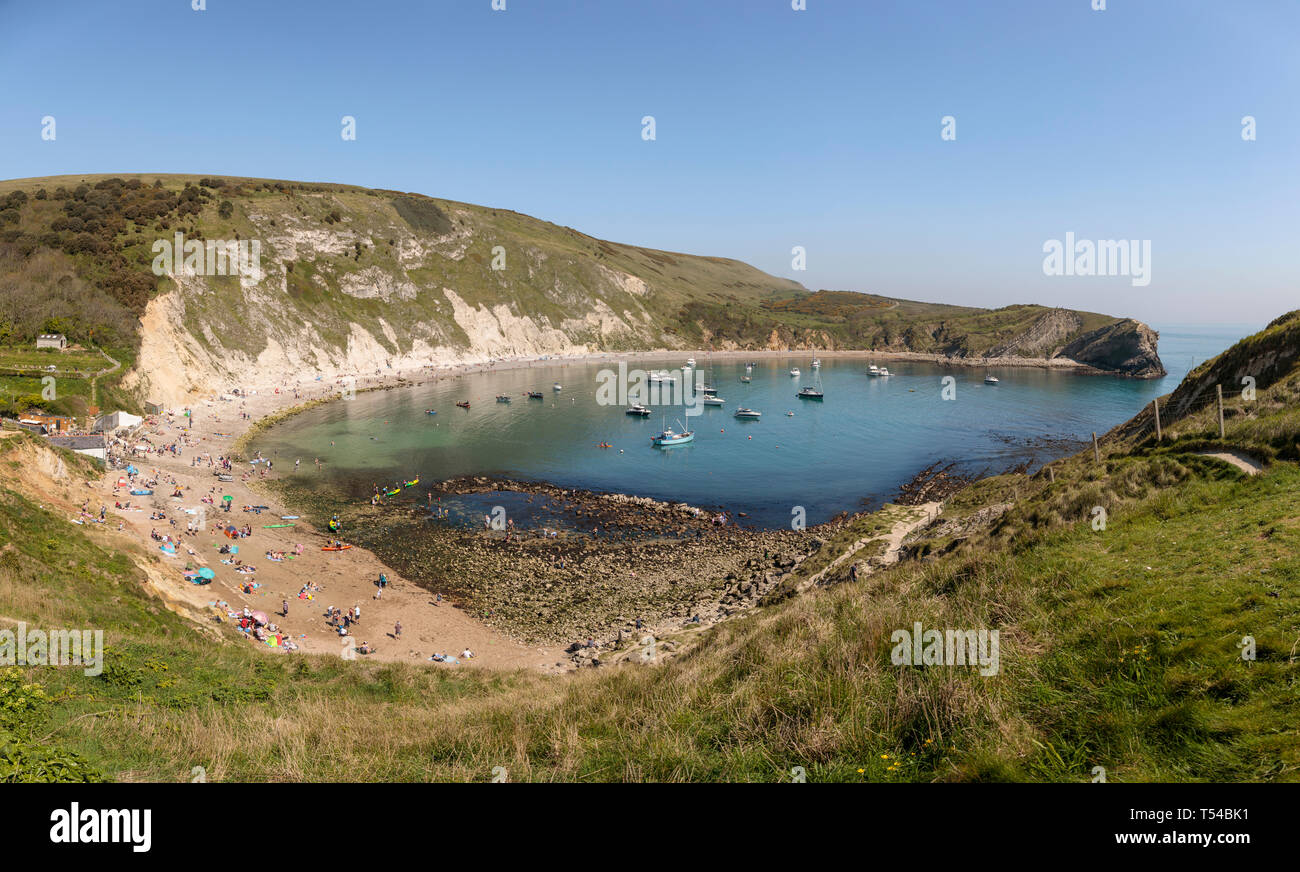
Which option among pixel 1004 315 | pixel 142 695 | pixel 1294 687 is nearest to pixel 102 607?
pixel 142 695

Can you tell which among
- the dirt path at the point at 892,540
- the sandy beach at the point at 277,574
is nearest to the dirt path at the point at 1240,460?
the dirt path at the point at 892,540

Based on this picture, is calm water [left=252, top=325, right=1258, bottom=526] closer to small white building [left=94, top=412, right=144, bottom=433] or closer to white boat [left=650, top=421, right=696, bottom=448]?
white boat [left=650, top=421, right=696, bottom=448]

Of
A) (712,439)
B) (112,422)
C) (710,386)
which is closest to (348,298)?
(112,422)

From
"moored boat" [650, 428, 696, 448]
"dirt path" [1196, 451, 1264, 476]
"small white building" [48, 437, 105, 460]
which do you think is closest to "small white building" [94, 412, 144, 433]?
"small white building" [48, 437, 105, 460]

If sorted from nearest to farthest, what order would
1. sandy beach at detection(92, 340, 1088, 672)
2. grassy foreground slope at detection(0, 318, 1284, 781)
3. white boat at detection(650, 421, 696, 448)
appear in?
grassy foreground slope at detection(0, 318, 1284, 781)
sandy beach at detection(92, 340, 1088, 672)
white boat at detection(650, 421, 696, 448)

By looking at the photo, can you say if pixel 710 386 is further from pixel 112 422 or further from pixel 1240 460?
pixel 1240 460

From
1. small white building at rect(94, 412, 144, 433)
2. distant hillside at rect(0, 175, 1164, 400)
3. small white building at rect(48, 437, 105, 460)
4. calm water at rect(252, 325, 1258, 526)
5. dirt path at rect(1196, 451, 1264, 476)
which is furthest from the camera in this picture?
distant hillside at rect(0, 175, 1164, 400)
